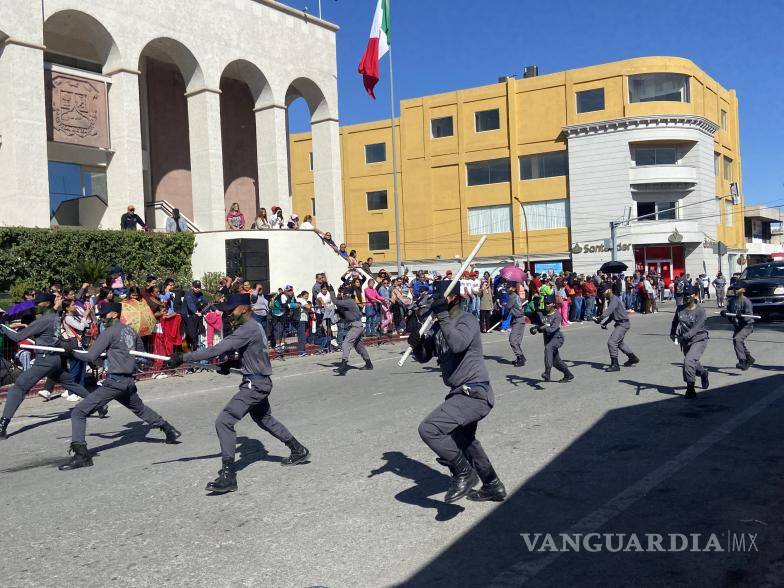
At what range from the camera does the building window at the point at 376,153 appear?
52.3 m

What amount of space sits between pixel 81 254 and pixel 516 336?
40.9ft

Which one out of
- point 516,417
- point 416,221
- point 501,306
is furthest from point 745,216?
point 516,417

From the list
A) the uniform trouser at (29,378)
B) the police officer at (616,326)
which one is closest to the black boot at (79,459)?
the uniform trouser at (29,378)

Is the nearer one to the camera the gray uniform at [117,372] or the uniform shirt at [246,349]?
the uniform shirt at [246,349]

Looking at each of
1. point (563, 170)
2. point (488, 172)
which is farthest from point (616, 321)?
point (488, 172)

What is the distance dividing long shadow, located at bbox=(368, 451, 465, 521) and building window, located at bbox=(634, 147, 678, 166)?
1657 inches

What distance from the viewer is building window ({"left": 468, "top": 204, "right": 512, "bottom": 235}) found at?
4903cm

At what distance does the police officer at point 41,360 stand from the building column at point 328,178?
19.3 meters

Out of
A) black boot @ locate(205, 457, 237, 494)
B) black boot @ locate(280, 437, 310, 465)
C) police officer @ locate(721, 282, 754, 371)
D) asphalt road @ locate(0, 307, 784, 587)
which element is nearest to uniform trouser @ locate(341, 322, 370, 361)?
asphalt road @ locate(0, 307, 784, 587)

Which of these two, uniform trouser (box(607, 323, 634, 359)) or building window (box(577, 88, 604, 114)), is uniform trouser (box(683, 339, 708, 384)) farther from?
building window (box(577, 88, 604, 114))

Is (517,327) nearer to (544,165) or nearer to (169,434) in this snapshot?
Answer: (169,434)

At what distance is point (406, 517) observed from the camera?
5477 mm

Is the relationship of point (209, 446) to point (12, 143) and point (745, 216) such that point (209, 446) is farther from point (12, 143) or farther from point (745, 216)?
point (745, 216)

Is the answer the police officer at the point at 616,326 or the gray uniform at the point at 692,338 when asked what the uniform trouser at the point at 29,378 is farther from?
the police officer at the point at 616,326
